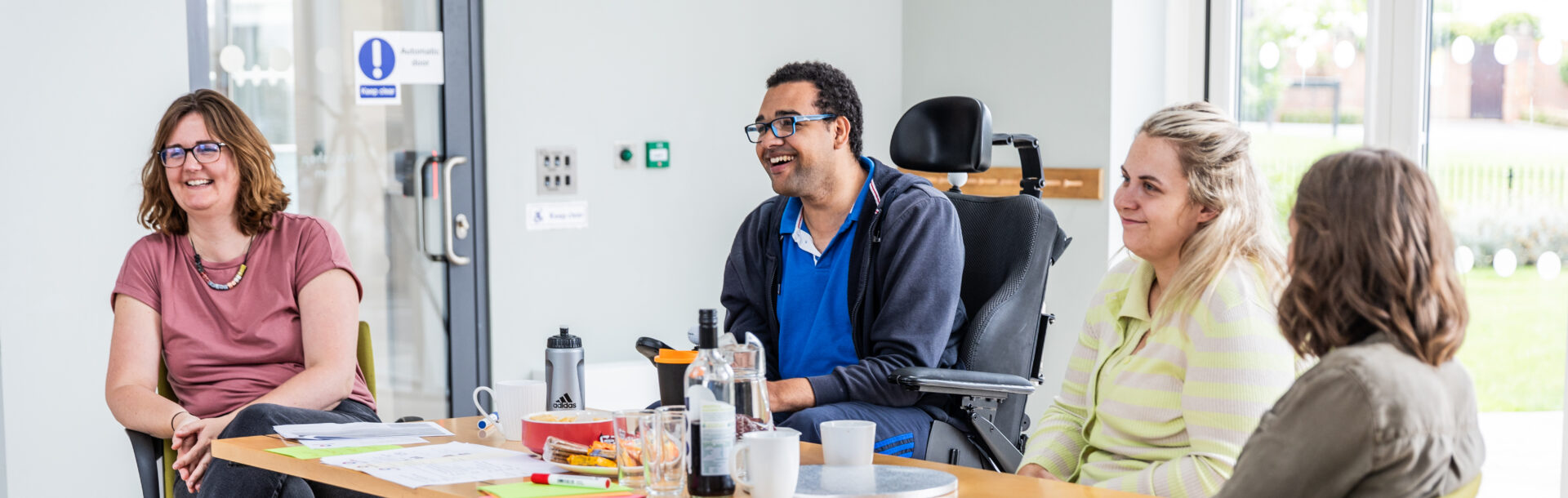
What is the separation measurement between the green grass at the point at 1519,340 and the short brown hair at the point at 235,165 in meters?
2.87

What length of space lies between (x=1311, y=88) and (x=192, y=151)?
306 cm

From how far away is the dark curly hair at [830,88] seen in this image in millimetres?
2654

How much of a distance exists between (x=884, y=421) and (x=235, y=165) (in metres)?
1.33

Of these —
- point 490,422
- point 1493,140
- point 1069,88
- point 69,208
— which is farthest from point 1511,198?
point 69,208

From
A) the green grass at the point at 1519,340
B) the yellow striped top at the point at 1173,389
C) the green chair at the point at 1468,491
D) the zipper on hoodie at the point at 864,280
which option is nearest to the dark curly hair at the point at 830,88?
the zipper on hoodie at the point at 864,280

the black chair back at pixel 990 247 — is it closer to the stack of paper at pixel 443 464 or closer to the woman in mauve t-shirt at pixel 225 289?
the stack of paper at pixel 443 464

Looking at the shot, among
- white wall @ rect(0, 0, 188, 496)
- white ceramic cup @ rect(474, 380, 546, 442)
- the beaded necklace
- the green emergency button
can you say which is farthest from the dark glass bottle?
the green emergency button

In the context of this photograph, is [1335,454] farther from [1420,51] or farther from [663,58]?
[663,58]

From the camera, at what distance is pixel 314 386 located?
2.44 metres

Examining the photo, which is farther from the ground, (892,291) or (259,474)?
(892,291)

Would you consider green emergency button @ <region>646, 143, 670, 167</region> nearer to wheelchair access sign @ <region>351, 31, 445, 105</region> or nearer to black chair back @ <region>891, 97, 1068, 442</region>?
wheelchair access sign @ <region>351, 31, 445, 105</region>

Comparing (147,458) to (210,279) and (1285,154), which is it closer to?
(210,279)

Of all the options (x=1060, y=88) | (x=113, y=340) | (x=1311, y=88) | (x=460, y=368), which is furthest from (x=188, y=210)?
(x=1311, y=88)

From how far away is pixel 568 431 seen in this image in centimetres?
180
